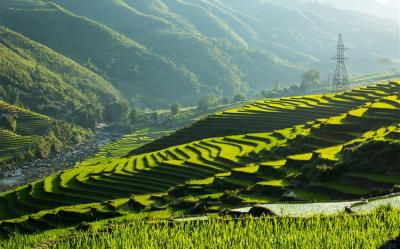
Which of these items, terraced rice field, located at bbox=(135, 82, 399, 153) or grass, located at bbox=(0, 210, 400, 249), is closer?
grass, located at bbox=(0, 210, 400, 249)

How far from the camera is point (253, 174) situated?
48.5m

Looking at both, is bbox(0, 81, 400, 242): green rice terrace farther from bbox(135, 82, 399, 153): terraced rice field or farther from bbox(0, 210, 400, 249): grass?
bbox(0, 210, 400, 249): grass

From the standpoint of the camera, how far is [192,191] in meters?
49.9

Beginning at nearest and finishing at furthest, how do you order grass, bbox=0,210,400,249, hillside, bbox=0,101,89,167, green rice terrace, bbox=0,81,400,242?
1. grass, bbox=0,210,400,249
2. green rice terrace, bbox=0,81,400,242
3. hillside, bbox=0,101,89,167

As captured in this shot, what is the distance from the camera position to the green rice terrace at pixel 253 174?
116 feet

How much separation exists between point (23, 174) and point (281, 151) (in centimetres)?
9355

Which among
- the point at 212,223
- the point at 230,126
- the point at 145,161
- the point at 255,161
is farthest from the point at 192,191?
the point at 230,126

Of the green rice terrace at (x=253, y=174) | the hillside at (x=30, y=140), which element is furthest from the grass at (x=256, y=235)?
the hillside at (x=30, y=140)

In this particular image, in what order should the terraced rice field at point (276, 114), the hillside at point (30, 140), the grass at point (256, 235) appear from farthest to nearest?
the hillside at point (30, 140)
the terraced rice field at point (276, 114)
the grass at point (256, 235)

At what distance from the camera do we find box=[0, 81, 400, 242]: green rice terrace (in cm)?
3538

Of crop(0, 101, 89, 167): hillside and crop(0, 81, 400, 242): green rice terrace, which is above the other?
crop(0, 81, 400, 242): green rice terrace

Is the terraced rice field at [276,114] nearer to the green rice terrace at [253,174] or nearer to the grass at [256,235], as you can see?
the green rice terrace at [253,174]

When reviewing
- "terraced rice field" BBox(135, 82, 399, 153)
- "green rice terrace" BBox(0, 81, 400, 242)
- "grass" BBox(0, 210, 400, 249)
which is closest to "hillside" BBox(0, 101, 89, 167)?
"terraced rice field" BBox(135, 82, 399, 153)

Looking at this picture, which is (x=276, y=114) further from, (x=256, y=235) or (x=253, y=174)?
(x=256, y=235)
